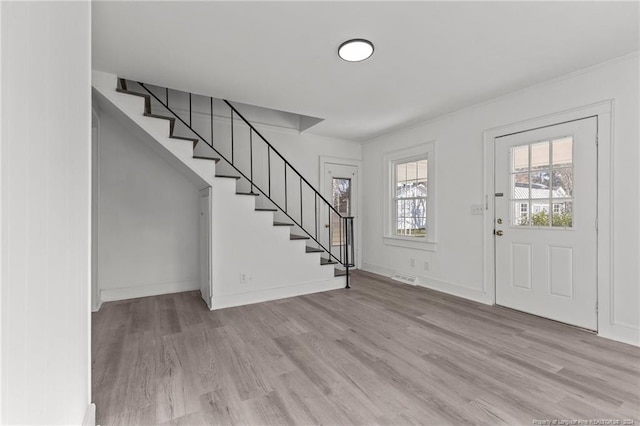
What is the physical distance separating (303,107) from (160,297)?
3.10m

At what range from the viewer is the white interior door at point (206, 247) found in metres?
3.54

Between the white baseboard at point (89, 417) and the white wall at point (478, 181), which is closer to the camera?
the white baseboard at point (89, 417)

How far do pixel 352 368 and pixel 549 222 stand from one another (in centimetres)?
261

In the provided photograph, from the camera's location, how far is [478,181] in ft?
12.6

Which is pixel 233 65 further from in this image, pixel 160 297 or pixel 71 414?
pixel 160 297

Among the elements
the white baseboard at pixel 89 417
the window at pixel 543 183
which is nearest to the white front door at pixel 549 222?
the window at pixel 543 183

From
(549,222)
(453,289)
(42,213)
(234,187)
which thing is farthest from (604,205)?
(42,213)

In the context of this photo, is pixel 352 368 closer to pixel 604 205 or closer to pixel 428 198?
pixel 604 205

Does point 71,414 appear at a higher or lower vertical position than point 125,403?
higher

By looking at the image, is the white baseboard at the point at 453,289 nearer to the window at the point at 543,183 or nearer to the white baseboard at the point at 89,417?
the window at the point at 543,183

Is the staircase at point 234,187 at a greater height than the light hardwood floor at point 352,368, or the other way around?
the staircase at point 234,187

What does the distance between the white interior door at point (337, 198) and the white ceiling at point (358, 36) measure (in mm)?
2055

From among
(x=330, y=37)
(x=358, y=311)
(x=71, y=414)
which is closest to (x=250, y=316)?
(x=358, y=311)

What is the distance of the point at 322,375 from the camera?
2.10 metres
